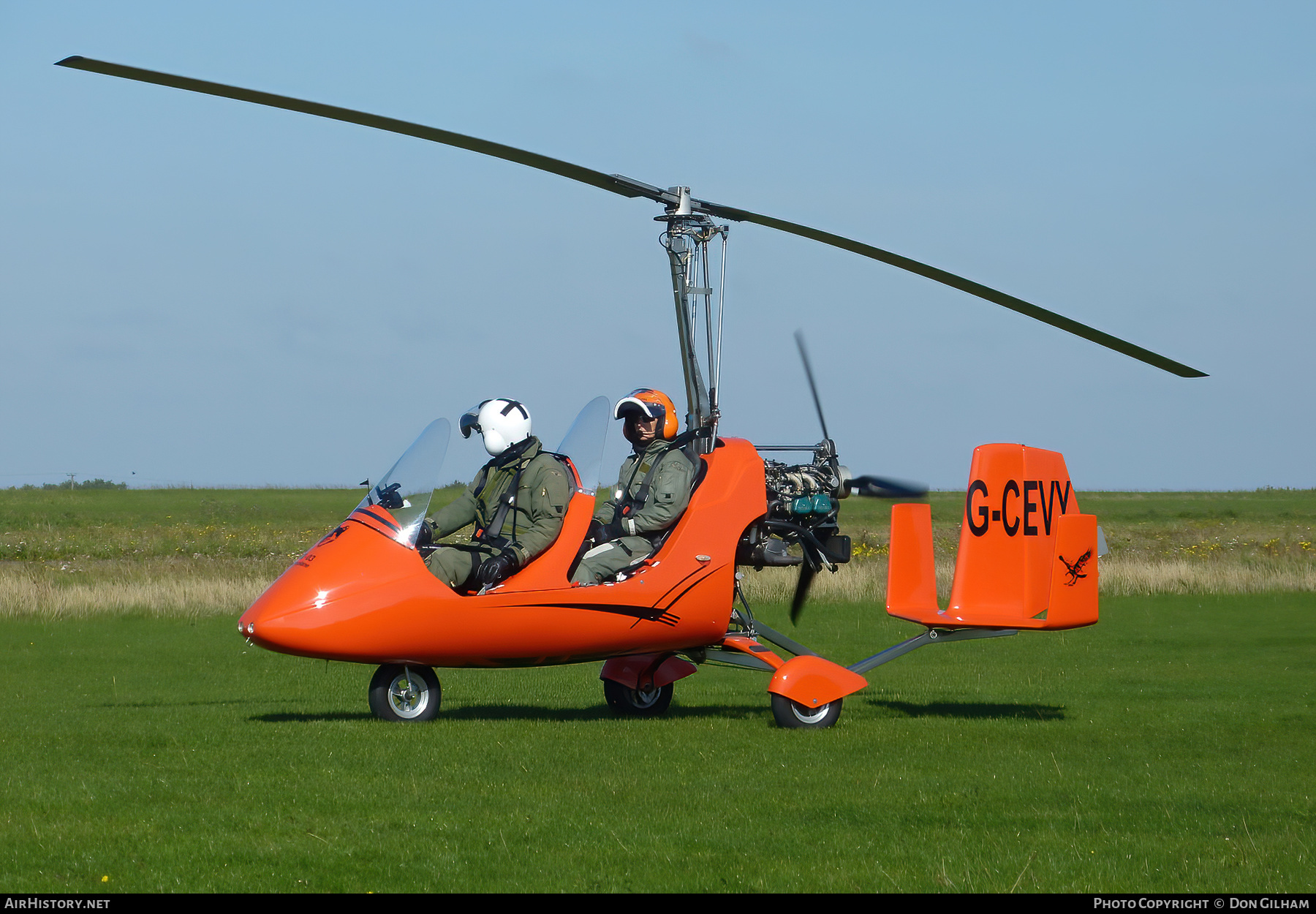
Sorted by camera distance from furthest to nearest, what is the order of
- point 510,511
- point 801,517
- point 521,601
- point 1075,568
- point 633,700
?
1. point 633,700
2. point 1075,568
3. point 801,517
4. point 510,511
5. point 521,601

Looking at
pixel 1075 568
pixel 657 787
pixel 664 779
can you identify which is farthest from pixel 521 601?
pixel 1075 568

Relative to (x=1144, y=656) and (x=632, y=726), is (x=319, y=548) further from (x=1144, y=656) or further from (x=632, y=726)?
(x=1144, y=656)

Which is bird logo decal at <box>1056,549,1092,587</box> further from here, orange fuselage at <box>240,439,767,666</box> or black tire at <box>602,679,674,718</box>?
black tire at <box>602,679,674,718</box>

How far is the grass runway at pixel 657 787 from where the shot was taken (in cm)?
557

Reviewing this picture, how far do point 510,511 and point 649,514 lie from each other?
3.42ft

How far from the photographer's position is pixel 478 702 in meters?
11.6

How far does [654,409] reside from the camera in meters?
10.3

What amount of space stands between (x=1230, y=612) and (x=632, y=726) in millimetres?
14643

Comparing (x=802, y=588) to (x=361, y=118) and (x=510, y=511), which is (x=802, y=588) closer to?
(x=510, y=511)

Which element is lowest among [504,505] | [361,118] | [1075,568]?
[1075,568]

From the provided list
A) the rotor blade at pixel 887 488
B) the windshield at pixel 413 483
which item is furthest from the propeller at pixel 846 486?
the windshield at pixel 413 483

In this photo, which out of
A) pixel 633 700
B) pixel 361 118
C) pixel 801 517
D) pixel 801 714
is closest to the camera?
pixel 361 118

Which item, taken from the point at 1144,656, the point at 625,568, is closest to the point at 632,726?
the point at 625,568

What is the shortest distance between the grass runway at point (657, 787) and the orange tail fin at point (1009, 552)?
2.80ft
